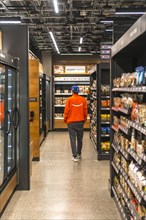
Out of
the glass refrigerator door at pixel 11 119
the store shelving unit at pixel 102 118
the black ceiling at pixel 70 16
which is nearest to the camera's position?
the glass refrigerator door at pixel 11 119

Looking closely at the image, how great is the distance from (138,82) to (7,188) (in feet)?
8.88

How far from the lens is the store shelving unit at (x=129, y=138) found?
11.1 feet

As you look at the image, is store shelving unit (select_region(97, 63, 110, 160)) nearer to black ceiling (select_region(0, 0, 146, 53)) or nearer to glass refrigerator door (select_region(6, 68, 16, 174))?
black ceiling (select_region(0, 0, 146, 53))

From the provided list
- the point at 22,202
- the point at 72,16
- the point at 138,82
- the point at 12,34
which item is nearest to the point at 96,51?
the point at 72,16

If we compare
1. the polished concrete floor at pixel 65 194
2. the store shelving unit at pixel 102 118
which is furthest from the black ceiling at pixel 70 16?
the polished concrete floor at pixel 65 194

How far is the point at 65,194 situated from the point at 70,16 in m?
5.48

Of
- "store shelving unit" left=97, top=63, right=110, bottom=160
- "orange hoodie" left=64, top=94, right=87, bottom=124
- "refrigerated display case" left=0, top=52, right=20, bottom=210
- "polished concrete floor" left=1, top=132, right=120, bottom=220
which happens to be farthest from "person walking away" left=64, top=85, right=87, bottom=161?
"refrigerated display case" left=0, top=52, right=20, bottom=210

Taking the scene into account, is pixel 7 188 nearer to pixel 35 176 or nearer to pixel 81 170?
pixel 35 176

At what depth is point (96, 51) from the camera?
16562mm

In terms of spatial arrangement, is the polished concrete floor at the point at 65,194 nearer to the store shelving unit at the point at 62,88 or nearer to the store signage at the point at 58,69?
the store shelving unit at the point at 62,88

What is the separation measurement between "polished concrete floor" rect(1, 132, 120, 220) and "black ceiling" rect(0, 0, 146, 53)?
9.02 ft

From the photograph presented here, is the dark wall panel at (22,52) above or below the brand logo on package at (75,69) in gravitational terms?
below

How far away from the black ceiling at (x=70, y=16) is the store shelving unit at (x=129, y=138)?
2.06 ft

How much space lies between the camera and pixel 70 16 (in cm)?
963
